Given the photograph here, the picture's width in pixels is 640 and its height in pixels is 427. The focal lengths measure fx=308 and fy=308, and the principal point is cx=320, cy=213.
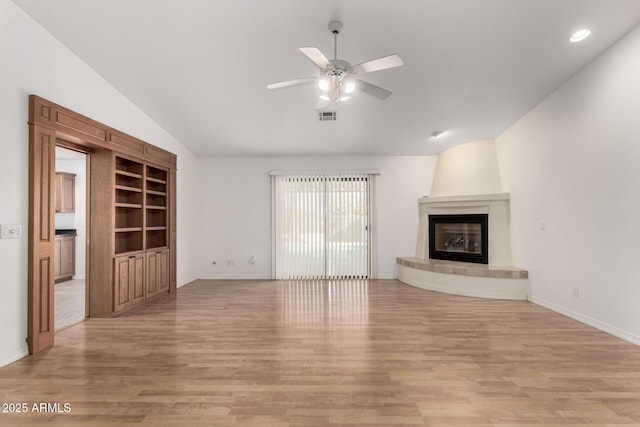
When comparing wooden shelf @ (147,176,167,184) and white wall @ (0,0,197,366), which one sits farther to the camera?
wooden shelf @ (147,176,167,184)

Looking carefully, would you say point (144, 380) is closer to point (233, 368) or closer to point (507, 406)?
point (233, 368)

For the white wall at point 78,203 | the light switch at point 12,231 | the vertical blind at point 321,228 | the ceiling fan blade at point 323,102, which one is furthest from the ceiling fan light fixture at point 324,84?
the white wall at point 78,203

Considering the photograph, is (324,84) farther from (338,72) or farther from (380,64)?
(380,64)

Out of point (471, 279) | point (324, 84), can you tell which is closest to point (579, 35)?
point (324, 84)

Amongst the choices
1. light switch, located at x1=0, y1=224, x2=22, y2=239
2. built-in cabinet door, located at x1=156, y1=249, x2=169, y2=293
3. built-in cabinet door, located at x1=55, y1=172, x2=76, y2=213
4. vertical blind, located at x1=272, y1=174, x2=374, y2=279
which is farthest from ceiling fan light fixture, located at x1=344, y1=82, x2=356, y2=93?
built-in cabinet door, located at x1=55, y1=172, x2=76, y2=213

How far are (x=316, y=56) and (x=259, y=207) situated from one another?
4376mm

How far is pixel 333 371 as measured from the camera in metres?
2.49

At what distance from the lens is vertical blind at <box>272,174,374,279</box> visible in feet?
20.9

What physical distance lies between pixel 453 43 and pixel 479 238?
346 centimetres

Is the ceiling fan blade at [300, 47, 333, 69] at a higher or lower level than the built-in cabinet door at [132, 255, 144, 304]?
higher

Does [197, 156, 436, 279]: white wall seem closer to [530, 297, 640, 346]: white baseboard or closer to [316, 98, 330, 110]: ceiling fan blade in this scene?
[530, 297, 640, 346]: white baseboard

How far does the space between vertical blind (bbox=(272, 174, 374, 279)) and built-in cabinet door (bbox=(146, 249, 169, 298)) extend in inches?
80.6

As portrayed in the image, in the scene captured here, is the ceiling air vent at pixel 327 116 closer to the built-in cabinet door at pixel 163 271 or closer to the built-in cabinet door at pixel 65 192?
the built-in cabinet door at pixel 163 271

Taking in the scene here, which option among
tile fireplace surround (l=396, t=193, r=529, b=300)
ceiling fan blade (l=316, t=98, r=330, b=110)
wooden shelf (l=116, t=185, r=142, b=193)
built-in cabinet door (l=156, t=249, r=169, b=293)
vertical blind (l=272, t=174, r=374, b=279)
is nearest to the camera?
ceiling fan blade (l=316, t=98, r=330, b=110)
